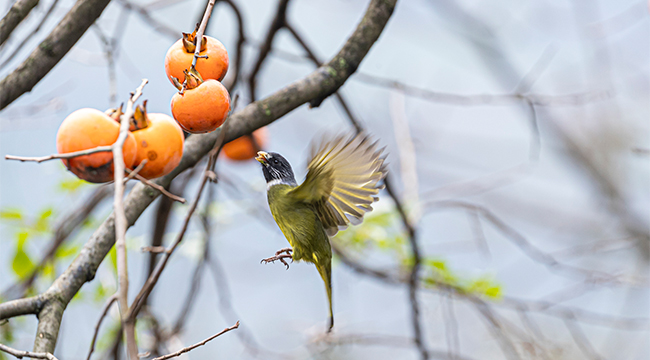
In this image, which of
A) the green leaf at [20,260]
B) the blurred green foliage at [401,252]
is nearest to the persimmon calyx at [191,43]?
the green leaf at [20,260]

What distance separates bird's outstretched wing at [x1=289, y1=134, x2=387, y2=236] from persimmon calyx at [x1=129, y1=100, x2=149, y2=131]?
0.43 meters

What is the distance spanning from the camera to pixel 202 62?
1.06m

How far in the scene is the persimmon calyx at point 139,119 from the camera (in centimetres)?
105

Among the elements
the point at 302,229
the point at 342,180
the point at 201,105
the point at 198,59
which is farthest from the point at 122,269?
the point at 302,229

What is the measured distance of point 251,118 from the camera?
1.54 metres

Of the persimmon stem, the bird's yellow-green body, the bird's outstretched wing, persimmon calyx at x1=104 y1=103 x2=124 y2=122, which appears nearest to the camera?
the persimmon stem

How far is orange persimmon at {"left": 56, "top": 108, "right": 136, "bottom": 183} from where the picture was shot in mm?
1000

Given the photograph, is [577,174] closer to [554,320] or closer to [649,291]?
[649,291]

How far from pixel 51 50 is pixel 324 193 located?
0.81 meters

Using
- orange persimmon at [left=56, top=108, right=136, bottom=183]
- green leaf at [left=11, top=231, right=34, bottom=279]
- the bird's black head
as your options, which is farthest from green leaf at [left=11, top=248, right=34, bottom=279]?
orange persimmon at [left=56, top=108, right=136, bottom=183]

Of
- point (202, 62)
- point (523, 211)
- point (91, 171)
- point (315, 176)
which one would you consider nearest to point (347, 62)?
point (315, 176)

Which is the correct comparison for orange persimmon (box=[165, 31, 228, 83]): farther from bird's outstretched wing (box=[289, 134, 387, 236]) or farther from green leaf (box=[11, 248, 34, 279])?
green leaf (box=[11, 248, 34, 279])

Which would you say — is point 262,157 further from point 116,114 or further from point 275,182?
point 116,114

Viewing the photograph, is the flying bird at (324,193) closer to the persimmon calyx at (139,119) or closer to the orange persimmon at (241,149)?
A: the persimmon calyx at (139,119)
